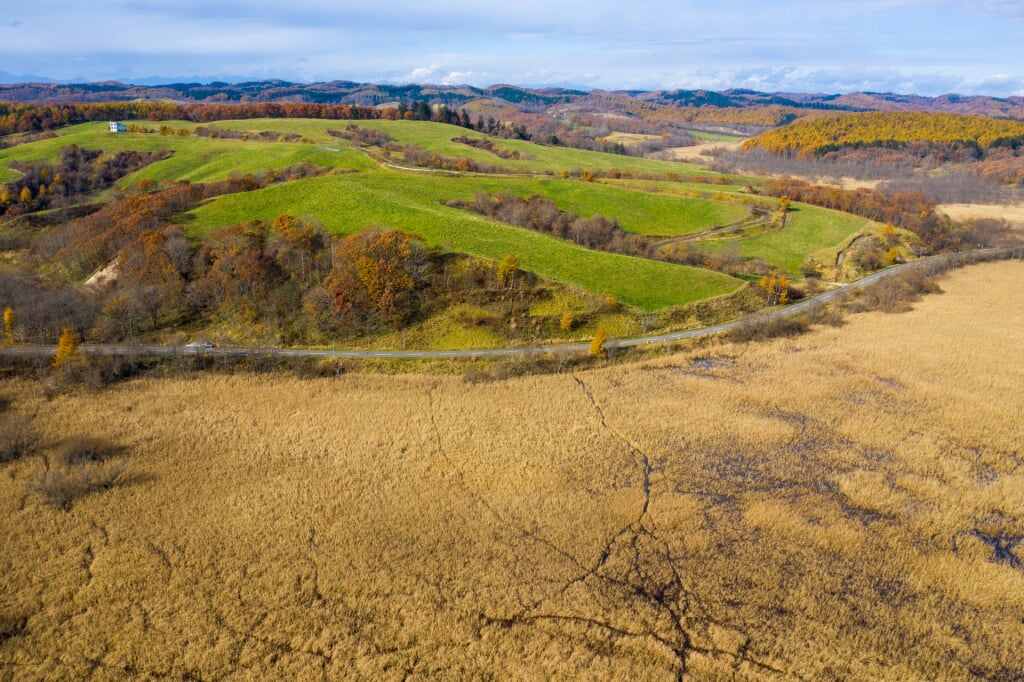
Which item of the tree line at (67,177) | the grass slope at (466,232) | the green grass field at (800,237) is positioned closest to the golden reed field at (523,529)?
the grass slope at (466,232)

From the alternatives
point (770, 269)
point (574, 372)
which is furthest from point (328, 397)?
point (770, 269)

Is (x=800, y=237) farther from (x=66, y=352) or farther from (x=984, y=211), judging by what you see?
(x=66, y=352)

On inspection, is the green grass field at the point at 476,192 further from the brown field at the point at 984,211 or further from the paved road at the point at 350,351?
the brown field at the point at 984,211

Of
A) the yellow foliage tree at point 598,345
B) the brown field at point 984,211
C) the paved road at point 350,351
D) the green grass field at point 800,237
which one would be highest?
the brown field at point 984,211

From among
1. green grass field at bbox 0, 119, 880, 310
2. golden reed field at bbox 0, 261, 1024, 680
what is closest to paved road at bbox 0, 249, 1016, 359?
golden reed field at bbox 0, 261, 1024, 680

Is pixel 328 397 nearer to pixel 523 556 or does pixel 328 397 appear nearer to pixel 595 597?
pixel 523 556

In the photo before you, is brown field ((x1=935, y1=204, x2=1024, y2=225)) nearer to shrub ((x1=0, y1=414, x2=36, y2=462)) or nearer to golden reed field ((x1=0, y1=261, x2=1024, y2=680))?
golden reed field ((x1=0, y1=261, x2=1024, y2=680))

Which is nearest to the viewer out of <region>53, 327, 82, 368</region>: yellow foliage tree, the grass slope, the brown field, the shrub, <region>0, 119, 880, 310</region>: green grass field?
the shrub
